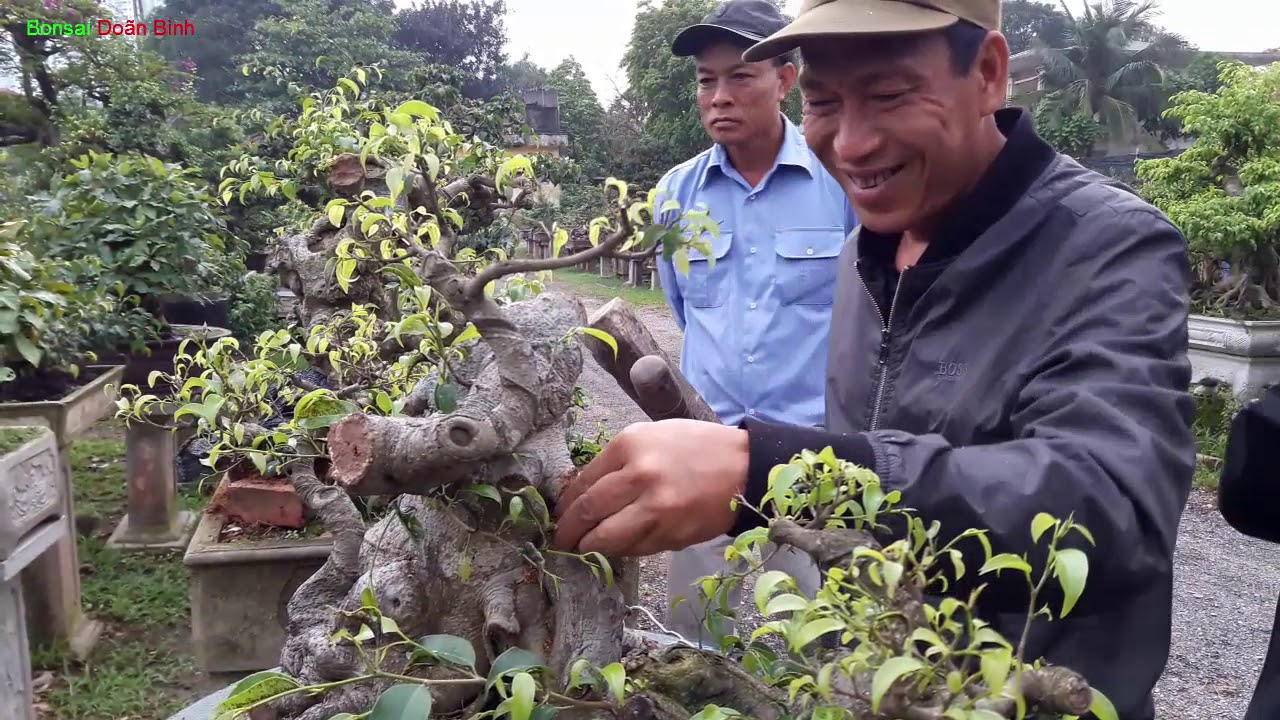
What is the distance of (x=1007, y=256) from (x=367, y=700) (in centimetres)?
117

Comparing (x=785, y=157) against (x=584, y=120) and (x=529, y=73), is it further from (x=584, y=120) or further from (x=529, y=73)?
(x=529, y=73)

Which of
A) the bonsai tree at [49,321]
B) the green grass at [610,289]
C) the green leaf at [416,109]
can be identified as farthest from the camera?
the green grass at [610,289]

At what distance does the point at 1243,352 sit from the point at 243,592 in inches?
267

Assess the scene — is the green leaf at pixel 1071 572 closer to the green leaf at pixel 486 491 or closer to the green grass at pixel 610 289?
the green leaf at pixel 486 491

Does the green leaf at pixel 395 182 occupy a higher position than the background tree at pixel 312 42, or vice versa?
the background tree at pixel 312 42

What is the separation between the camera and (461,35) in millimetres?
23875

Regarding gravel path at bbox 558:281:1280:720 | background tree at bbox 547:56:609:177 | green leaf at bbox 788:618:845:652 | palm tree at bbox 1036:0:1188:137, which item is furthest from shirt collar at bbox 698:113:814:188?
palm tree at bbox 1036:0:1188:137

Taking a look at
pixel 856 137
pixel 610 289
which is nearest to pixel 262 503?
pixel 856 137

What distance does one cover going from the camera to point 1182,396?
1094mm

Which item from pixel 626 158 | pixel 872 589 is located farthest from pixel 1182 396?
pixel 626 158

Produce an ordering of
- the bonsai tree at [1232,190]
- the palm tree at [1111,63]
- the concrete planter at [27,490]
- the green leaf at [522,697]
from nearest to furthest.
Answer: the green leaf at [522,697]
the concrete planter at [27,490]
the bonsai tree at [1232,190]
the palm tree at [1111,63]

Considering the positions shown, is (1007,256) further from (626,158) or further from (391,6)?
(391,6)

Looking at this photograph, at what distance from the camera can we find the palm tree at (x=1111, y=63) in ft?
71.9

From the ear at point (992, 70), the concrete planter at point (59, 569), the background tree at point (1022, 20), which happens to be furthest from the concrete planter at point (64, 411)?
the background tree at point (1022, 20)
